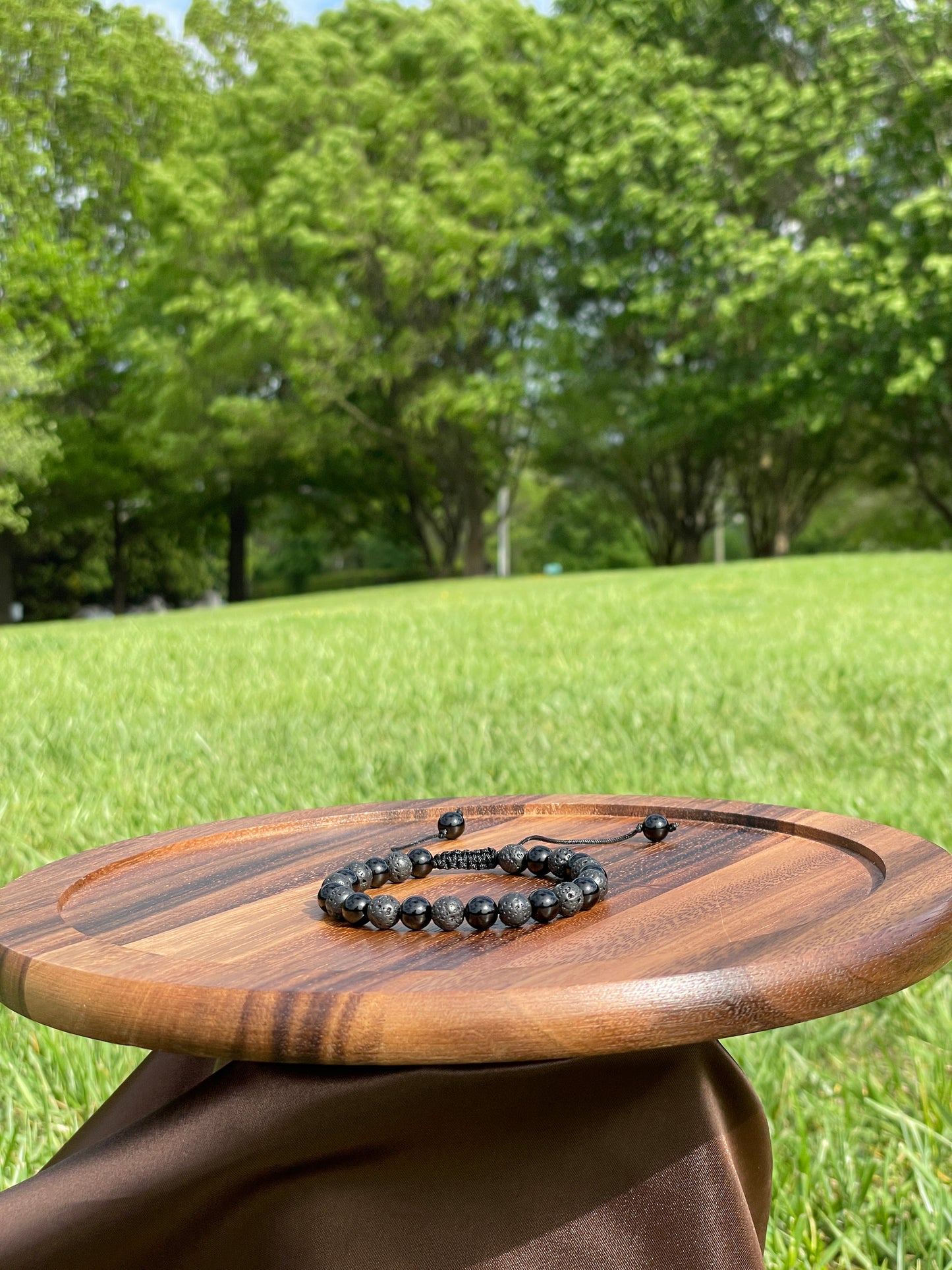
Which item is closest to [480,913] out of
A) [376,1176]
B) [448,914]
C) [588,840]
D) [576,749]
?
[448,914]

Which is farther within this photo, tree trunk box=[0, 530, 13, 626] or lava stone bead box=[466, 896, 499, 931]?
tree trunk box=[0, 530, 13, 626]

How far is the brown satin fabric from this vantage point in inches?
34.5

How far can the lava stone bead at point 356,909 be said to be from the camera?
0.95 meters

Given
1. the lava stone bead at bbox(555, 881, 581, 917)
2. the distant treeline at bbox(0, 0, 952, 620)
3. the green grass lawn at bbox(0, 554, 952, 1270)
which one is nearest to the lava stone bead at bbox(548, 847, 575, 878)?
the lava stone bead at bbox(555, 881, 581, 917)

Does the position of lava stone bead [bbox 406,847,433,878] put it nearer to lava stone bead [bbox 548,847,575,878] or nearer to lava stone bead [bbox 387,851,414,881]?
lava stone bead [bbox 387,851,414,881]

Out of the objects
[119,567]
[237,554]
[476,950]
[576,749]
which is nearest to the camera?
[476,950]

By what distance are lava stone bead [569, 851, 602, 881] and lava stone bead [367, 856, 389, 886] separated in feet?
0.62

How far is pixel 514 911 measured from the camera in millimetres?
933

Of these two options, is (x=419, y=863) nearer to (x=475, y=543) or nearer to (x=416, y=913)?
(x=416, y=913)

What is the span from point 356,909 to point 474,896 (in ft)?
0.42

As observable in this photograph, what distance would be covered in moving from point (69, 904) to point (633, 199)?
19029mm

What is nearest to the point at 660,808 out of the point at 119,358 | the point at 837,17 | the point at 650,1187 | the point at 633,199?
the point at 650,1187

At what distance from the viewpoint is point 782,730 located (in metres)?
3.99

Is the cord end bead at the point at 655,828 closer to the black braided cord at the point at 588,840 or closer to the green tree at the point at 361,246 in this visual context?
the black braided cord at the point at 588,840
